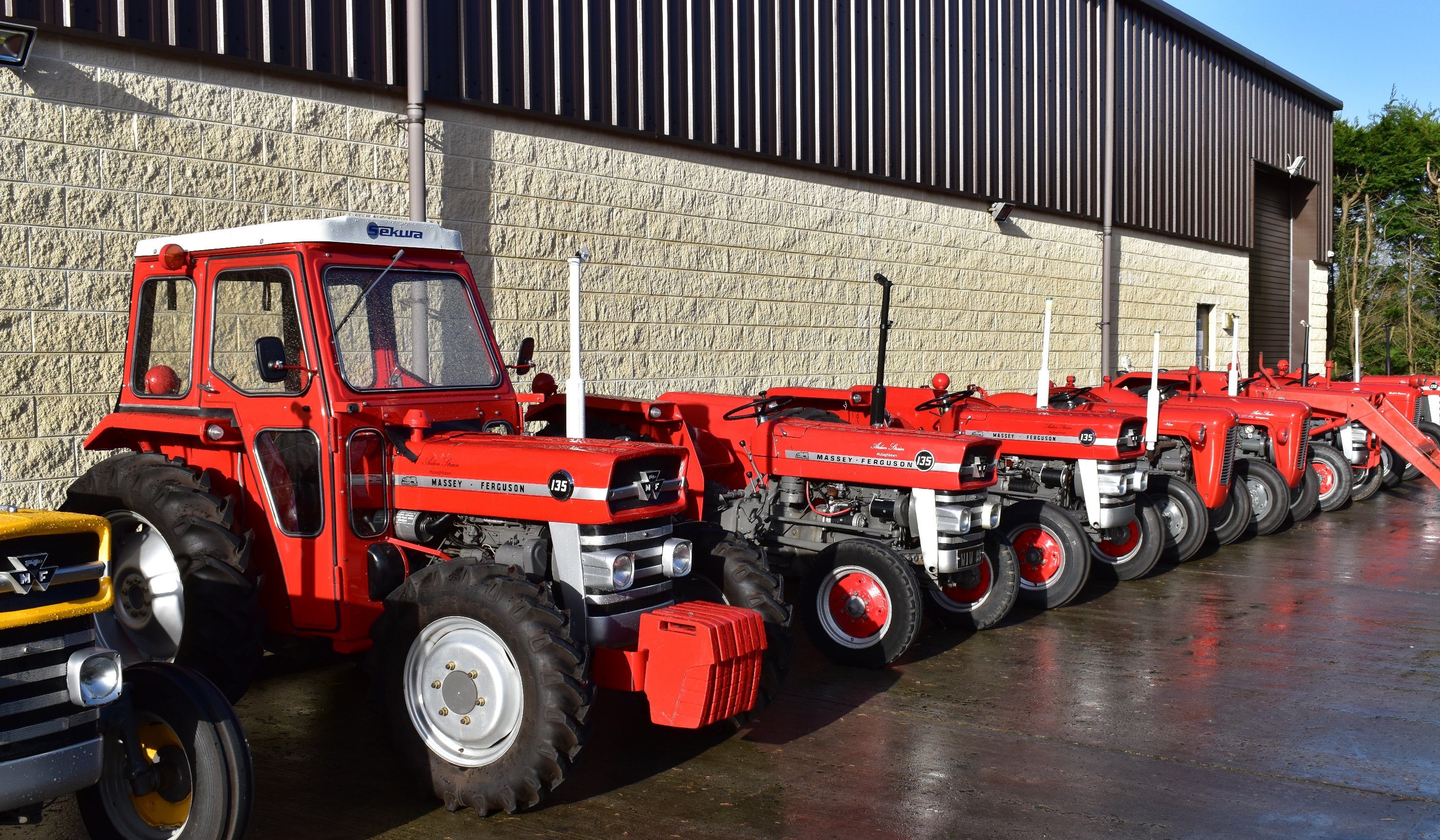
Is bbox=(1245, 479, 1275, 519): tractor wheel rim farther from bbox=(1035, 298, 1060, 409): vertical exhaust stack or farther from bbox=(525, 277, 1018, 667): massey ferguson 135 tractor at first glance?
bbox=(525, 277, 1018, 667): massey ferguson 135 tractor

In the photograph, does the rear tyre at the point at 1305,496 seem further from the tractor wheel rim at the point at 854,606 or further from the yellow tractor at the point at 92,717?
the yellow tractor at the point at 92,717

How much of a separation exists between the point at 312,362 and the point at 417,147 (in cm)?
415

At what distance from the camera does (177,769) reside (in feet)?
12.1

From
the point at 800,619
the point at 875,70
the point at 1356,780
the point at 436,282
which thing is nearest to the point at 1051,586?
the point at 800,619

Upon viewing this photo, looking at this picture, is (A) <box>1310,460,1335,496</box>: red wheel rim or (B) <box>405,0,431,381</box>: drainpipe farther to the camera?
(A) <box>1310,460,1335,496</box>: red wheel rim

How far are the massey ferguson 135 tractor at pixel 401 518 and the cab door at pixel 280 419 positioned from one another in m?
0.01

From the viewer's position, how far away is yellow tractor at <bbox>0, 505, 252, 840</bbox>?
318 cm

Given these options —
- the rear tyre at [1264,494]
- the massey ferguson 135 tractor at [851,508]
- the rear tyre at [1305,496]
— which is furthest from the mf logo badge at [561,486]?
the rear tyre at [1305,496]

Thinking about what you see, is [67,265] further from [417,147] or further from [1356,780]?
[1356,780]

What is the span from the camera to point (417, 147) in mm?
8891

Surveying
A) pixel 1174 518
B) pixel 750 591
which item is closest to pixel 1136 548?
pixel 1174 518

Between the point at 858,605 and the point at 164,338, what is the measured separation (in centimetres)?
360

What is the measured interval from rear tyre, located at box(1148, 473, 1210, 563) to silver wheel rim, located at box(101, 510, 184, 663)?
7.14 meters

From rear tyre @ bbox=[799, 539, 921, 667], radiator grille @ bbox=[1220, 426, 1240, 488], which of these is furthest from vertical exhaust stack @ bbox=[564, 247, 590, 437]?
radiator grille @ bbox=[1220, 426, 1240, 488]
